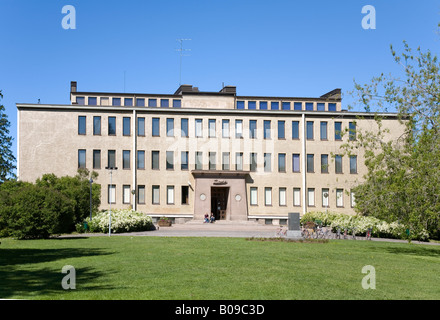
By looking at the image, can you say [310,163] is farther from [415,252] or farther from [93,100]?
[415,252]

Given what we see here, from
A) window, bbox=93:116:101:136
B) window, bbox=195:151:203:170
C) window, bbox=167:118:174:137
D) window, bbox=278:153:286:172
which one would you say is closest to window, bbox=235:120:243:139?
window, bbox=195:151:203:170

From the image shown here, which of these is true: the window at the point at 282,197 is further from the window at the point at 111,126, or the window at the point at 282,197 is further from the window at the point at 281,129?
the window at the point at 111,126

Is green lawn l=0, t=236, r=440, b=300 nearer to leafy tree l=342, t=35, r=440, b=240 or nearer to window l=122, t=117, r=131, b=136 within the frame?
leafy tree l=342, t=35, r=440, b=240

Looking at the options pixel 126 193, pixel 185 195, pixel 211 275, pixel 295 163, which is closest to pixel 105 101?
pixel 126 193

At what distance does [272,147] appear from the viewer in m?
57.2

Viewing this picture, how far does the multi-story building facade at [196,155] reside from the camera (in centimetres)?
5422

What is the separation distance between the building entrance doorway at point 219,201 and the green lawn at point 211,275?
113 feet

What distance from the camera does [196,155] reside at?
5638 cm

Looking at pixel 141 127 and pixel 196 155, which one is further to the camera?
pixel 196 155

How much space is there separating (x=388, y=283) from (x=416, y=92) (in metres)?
12.4

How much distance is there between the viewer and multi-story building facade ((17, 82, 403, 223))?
54.2m

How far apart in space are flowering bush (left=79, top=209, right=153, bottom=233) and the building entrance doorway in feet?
46.0

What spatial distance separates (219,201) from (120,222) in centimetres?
1817

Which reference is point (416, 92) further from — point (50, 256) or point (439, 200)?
point (50, 256)
